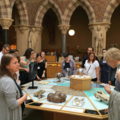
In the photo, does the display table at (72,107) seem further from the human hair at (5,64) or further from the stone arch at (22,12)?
the stone arch at (22,12)

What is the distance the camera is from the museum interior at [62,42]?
2254mm

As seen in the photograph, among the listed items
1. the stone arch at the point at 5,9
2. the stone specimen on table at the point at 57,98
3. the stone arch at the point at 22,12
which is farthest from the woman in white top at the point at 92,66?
the stone arch at the point at 22,12

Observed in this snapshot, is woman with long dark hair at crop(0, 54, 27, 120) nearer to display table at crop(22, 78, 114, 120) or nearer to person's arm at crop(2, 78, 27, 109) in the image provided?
person's arm at crop(2, 78, 27, 109)

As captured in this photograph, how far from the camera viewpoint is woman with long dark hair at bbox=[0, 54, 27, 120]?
1.47 meters

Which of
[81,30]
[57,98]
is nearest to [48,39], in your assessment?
[81,30]

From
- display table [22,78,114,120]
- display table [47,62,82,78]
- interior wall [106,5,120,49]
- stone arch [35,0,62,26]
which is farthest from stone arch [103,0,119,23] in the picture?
display table [22,78,114,120]

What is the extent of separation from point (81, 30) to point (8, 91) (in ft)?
40.1

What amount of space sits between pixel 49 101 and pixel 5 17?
6032 mm

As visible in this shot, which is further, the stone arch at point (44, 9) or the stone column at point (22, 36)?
the stone arch at point (44, 9)

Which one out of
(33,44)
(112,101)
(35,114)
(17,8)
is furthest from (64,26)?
(112,101)

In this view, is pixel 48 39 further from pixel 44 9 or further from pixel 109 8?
pixel 109 8

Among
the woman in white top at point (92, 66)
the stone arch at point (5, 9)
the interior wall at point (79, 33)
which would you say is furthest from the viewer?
the interior wall at point (79, 33)

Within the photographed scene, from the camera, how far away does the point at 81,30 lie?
42.9ft

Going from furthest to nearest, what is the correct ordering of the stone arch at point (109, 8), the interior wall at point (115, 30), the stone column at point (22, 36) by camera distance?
the interior wall at point (115, 30) < the stone column at point (22, 36) < the stone arch at point (109, 8)
